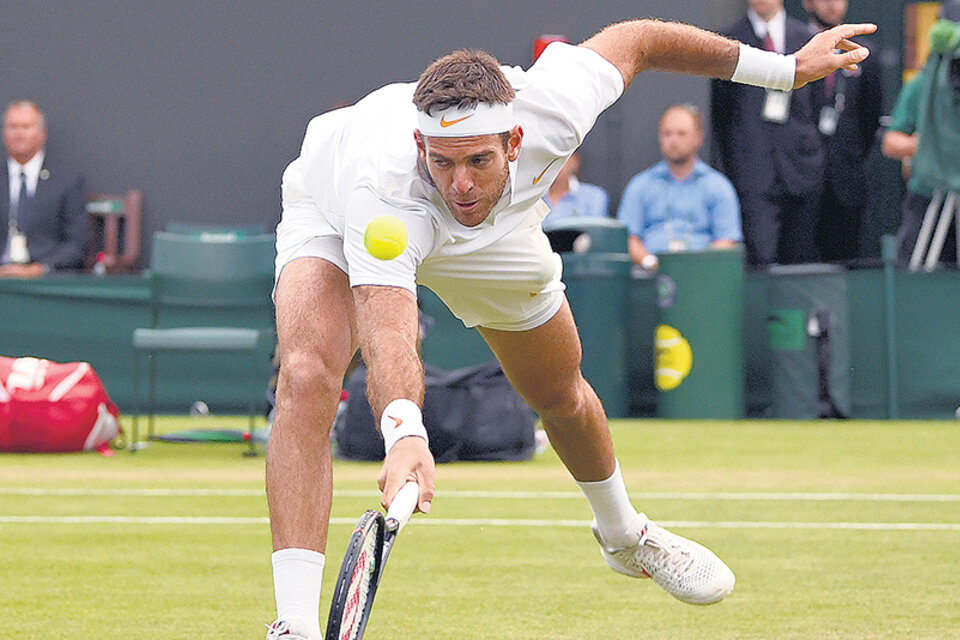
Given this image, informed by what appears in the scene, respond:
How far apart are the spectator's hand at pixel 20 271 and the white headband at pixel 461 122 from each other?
7941 mm

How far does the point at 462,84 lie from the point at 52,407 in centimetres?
571

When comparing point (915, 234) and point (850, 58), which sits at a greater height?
point (850, 58)

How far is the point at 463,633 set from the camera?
450 cm

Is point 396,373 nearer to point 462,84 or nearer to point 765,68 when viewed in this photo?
point 462,84

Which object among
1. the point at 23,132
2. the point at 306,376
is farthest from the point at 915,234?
the point at 306,376

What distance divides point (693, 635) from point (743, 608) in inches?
17.0

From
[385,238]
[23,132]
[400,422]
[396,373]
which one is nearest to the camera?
[400,422]

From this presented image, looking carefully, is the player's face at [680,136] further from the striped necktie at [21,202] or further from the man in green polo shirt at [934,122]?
the striped necktie at [21,202]

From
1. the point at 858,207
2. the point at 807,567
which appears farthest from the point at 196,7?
the point at 807,567

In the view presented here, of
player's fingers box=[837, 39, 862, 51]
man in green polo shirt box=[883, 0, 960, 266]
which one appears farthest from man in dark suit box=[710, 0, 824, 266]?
player's fingers box=[837, 39, 862, 51]

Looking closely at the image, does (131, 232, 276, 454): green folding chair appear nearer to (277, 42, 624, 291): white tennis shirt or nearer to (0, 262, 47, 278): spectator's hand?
(0, 262, 47, 278): spectator's hand

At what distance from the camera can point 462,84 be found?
3787 millimetres

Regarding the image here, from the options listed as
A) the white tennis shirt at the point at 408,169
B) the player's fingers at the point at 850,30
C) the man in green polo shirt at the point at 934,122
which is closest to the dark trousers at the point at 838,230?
the man in green polo shirt at the point at 934,122

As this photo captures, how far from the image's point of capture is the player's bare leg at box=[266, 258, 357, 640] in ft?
12.7
